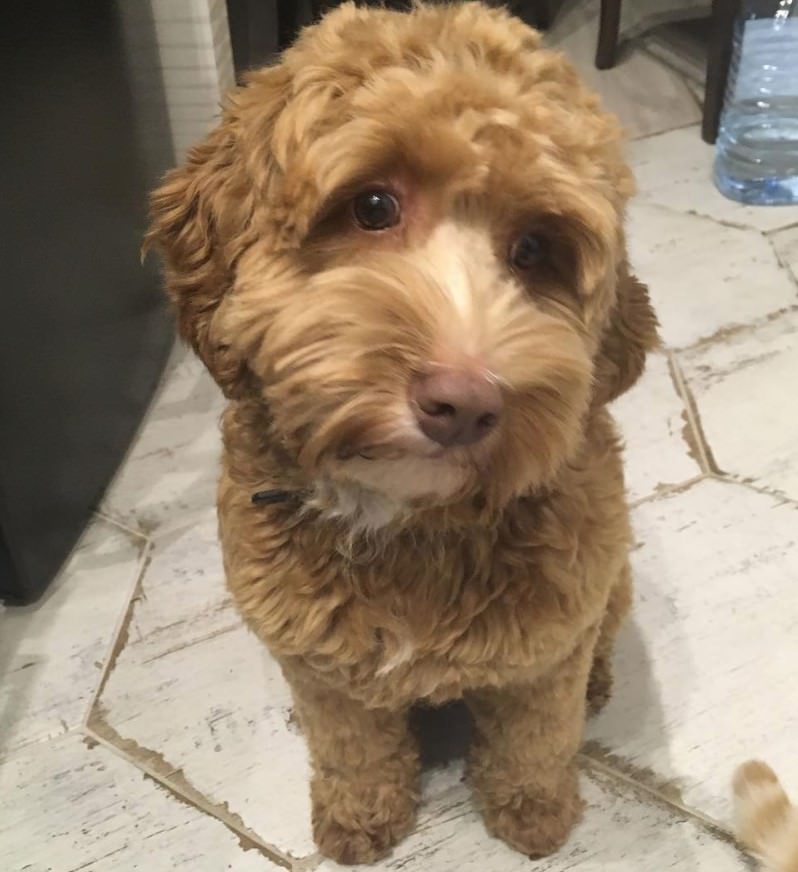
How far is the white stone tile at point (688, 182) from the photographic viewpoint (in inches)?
109

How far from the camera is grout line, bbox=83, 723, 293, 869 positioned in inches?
61.7

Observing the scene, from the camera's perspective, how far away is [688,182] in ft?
9.50

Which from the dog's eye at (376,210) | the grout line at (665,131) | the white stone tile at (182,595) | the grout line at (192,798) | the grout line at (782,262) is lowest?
the grout line at (192,798)

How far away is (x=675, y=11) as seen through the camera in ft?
12.2

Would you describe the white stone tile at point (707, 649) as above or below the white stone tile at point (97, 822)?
above

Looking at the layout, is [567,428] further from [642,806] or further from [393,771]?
[642,806]

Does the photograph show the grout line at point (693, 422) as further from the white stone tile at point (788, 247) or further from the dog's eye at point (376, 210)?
the dog's eye at point (376, 210)

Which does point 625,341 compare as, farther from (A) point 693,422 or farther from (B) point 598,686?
(A) point 693,422

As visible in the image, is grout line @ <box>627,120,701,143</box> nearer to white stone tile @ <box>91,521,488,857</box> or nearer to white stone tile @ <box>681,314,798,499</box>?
white stone tile @ <box>681,314,798,499</box>

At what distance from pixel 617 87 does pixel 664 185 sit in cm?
58

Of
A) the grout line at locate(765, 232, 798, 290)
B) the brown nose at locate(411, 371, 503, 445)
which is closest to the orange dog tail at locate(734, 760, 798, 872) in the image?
the brown nose at locate(411, 371, 503, 445)

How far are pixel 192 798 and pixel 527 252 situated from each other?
104 cm

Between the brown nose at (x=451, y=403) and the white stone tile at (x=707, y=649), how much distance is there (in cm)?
94

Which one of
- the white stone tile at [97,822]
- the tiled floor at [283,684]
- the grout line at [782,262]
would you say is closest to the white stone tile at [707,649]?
the tiled floor at [283,684]
